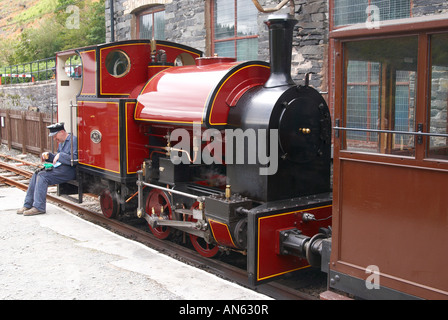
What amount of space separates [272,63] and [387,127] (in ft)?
6.52

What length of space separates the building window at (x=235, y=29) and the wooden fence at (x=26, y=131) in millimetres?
5692

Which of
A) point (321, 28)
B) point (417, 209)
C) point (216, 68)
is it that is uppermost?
point (321, 28)

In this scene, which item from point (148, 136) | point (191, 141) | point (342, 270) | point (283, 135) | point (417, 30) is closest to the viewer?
point (417, 30)

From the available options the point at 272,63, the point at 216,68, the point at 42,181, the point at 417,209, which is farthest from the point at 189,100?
the point at 42,181

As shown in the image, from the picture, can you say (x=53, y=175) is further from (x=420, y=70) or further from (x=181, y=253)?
(x=420, y=70)

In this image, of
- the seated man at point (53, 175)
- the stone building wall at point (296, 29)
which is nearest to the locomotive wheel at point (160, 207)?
the seated man at point (53, 175)

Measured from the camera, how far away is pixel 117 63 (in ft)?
23.9

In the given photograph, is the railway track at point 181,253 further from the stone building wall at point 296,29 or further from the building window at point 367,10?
the building window at point 367,10

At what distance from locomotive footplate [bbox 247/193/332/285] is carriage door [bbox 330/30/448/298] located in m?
0.96

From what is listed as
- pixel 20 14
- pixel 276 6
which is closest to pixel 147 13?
pixel 276 6

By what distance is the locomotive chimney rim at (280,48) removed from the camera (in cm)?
514

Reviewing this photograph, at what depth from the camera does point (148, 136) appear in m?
6.94

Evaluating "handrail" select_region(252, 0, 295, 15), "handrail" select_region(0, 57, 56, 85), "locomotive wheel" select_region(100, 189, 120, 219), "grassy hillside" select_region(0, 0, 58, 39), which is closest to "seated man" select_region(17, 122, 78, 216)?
"locomotive wheel" select_region(100, 189, 120, 219)
